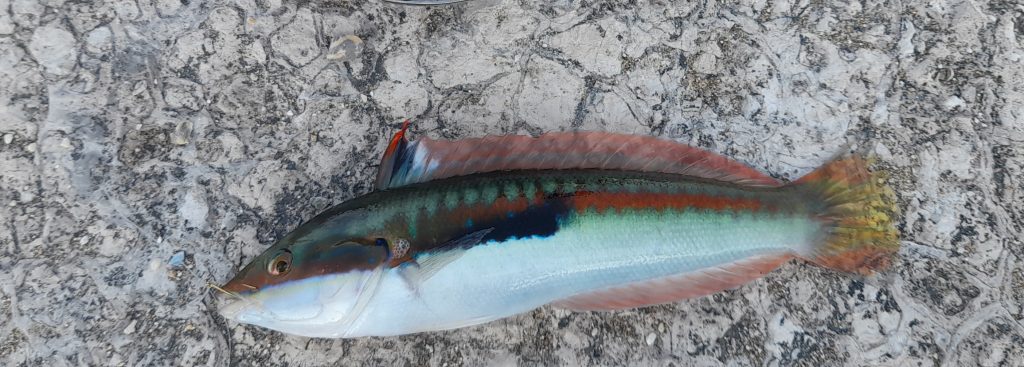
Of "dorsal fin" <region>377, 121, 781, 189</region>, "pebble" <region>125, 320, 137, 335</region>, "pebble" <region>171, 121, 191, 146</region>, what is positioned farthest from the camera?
"pebble" <region>171, 121, 191, 146</region>

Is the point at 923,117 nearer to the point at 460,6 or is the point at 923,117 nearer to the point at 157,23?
the point at 460,6

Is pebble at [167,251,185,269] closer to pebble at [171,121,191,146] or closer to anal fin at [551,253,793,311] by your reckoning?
pebble at [171,121,191,146]

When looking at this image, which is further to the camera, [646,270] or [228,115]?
[228,115]

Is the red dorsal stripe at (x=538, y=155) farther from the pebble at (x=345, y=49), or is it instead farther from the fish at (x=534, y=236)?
the pebble at (x=345, y=49)

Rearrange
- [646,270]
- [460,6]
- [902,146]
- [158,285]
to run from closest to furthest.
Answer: [646,270] → [158,285] → [902,146] → [460,6]

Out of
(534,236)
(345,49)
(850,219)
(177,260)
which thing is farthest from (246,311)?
(850,219)

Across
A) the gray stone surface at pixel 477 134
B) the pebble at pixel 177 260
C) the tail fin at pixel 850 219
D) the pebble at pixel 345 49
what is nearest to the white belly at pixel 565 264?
the tail fin at pixel 850 219

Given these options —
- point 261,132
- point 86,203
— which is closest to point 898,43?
point 261,132

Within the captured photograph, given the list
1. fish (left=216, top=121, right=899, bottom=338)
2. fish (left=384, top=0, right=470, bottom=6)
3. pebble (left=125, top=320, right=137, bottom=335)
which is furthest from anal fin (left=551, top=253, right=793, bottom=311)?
pebble (left=125, top=320, right=137, bottom=335)
